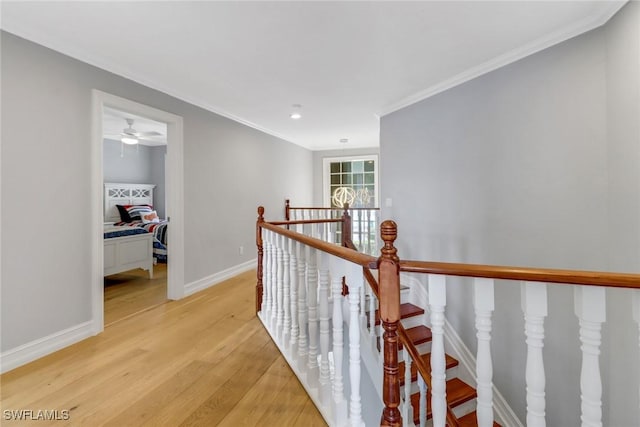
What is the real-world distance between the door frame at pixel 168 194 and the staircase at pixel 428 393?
A: 7.38ft

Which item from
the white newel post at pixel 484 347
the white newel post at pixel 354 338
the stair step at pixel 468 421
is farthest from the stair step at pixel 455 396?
the white newel post at pixel 484 347

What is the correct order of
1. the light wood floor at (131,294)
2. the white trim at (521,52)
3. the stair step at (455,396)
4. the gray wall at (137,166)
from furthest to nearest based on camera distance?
the gray wall at (137,166), the light wood floor at (131,294), the stair step at (455,396), the white trim at (521,52)

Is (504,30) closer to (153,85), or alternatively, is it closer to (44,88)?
(153,85)

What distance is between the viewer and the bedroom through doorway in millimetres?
3354

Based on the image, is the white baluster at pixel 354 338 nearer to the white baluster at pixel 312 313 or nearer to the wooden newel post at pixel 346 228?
the white baluster at pixel 312 313

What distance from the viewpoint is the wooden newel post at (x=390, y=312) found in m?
1.04

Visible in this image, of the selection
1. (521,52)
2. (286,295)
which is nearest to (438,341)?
(286,295)

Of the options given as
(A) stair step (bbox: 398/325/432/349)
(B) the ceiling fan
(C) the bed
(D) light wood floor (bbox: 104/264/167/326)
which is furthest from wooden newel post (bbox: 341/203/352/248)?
(B) the ceiling fan

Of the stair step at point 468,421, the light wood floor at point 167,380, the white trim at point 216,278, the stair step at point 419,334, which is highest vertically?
the white trim at point 216,278

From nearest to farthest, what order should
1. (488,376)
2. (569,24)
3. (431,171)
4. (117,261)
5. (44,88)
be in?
(488,376) < (569,24) < (44,88) < (431,171) < (117,261)

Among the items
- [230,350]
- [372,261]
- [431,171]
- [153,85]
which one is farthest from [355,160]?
[372,261]

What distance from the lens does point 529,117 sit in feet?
7.23

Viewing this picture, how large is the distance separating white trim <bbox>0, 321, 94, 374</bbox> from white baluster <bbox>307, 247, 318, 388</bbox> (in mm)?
1914

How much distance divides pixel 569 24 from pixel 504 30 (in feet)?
1.26
